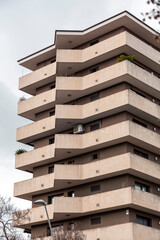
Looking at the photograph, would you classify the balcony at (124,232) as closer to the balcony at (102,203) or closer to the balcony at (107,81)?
the balcony at (102,203)

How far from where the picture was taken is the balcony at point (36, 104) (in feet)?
160

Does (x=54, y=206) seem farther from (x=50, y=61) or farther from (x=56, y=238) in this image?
(x=50, y=61)

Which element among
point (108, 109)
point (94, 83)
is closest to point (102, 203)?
point (108, 109)

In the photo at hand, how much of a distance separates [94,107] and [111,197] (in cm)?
839

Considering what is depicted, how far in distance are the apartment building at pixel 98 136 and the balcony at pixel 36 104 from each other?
0.11 metres

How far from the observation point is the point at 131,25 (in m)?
45.8

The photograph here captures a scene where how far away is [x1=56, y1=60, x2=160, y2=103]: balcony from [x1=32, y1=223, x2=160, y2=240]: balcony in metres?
12.6

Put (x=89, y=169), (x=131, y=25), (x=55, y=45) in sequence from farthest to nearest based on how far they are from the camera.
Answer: (x=55, y=45)
(x=131, y=25)
(x=89, y=169)

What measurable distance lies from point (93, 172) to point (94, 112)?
5.41 metres

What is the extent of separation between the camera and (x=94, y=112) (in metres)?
44.4

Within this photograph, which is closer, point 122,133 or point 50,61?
point 122,133

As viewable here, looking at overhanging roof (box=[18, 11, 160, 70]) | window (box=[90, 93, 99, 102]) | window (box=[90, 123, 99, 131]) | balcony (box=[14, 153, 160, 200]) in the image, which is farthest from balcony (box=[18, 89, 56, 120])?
balcony (box=[14, 153, 160, 200])

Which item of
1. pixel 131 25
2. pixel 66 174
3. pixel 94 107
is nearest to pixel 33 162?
pixel 66 174

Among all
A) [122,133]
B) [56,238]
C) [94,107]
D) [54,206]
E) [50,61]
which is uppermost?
[50,61]
